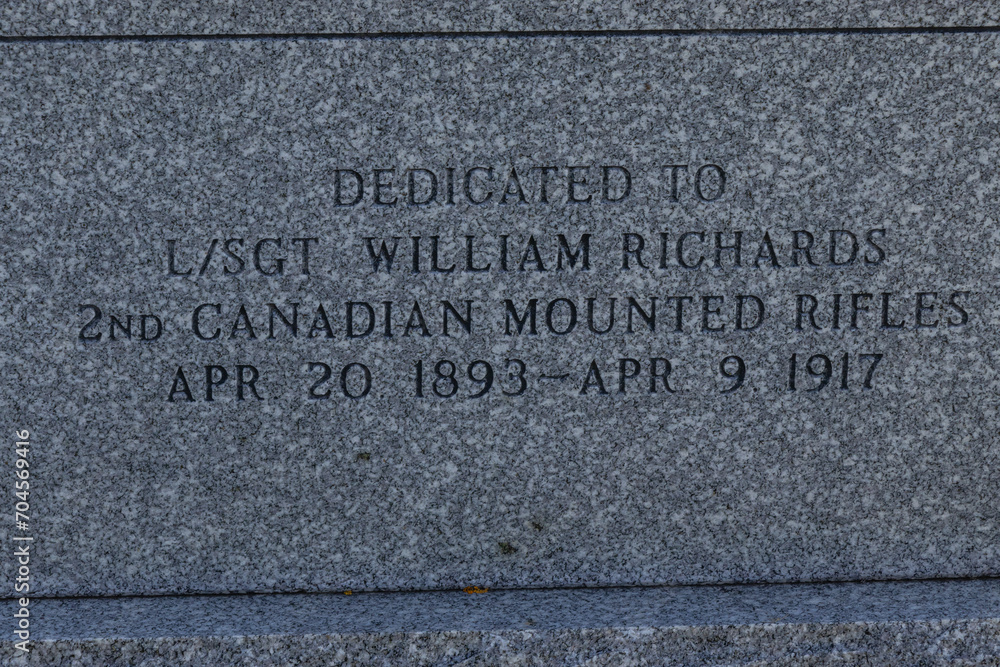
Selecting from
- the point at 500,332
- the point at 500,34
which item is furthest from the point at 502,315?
the point at 500,34

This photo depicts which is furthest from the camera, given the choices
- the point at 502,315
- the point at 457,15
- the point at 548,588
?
the point at 548,588

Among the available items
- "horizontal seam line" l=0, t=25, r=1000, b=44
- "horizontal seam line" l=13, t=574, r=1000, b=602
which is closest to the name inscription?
"horizontal seam line" l=0, t=25, r=1000, b=44

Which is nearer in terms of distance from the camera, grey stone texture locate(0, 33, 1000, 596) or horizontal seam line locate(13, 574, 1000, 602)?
grey stone texture locate(0, 33, 1000, 596)

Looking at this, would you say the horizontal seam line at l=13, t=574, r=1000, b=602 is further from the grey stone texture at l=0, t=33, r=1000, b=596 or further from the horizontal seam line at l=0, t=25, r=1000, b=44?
the horizontal seam line at l=0, t=25, r=1000, b=44

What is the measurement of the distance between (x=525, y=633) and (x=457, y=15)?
4.73ft

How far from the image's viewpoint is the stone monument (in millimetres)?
2469

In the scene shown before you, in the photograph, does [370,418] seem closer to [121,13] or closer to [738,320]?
[738,320]

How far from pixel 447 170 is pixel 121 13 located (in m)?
0.81

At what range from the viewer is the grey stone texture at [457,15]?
2.41 m

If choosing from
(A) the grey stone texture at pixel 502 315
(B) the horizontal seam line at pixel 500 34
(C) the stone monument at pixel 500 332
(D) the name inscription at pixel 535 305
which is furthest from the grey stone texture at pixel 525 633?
(B) the horizontal seam line at pixel 500 34

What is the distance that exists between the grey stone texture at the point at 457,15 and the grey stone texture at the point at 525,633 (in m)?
1.38

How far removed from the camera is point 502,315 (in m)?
2.61

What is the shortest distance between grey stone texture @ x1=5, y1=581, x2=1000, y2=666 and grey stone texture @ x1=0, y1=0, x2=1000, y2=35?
1.38 metres

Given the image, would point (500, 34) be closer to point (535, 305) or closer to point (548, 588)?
point (535, 305)
